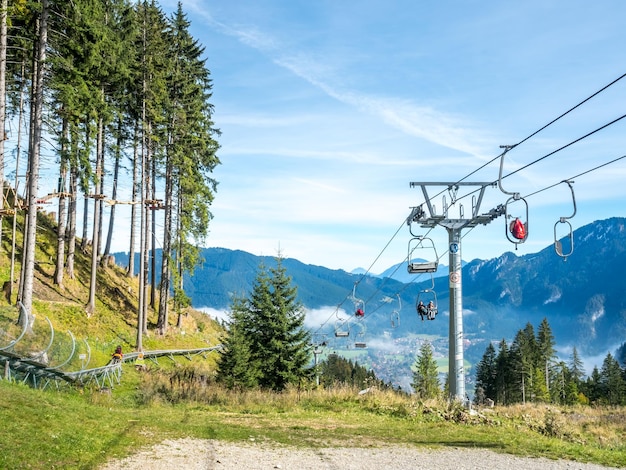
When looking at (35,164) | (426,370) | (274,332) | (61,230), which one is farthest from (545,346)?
(35,164)

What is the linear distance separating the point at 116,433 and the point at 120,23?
28.2 metres

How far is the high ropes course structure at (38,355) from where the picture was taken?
1576 centimetres

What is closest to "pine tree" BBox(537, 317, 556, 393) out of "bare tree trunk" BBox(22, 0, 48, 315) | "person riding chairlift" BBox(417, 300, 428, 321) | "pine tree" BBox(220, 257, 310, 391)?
"pine tree" BBox(220, 257, 310, 391)

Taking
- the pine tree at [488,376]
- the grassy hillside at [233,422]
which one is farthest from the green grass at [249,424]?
the pine tree at [488,376]

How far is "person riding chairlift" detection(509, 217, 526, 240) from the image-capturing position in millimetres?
14688

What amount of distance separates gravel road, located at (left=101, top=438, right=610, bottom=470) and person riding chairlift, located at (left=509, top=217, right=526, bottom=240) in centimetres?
557

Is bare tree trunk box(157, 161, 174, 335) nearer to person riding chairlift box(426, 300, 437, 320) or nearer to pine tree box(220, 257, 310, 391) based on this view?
pine tree box(220, 257, 310, 391)

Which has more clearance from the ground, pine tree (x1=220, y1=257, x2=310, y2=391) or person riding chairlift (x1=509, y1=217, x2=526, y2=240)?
person riding chairlift (x1=509, y1=217, x2=526, y2=240)

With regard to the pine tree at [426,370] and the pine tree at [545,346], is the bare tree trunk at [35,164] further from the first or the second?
the pine tree at [545,346]

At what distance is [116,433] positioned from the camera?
11672 mm

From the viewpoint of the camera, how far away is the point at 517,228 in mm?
14805

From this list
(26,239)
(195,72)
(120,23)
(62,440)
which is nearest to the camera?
(62,440)

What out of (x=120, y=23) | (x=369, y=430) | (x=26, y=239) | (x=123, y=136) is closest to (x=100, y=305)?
(x=123, y=136)

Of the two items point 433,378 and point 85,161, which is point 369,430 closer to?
point 85,161
